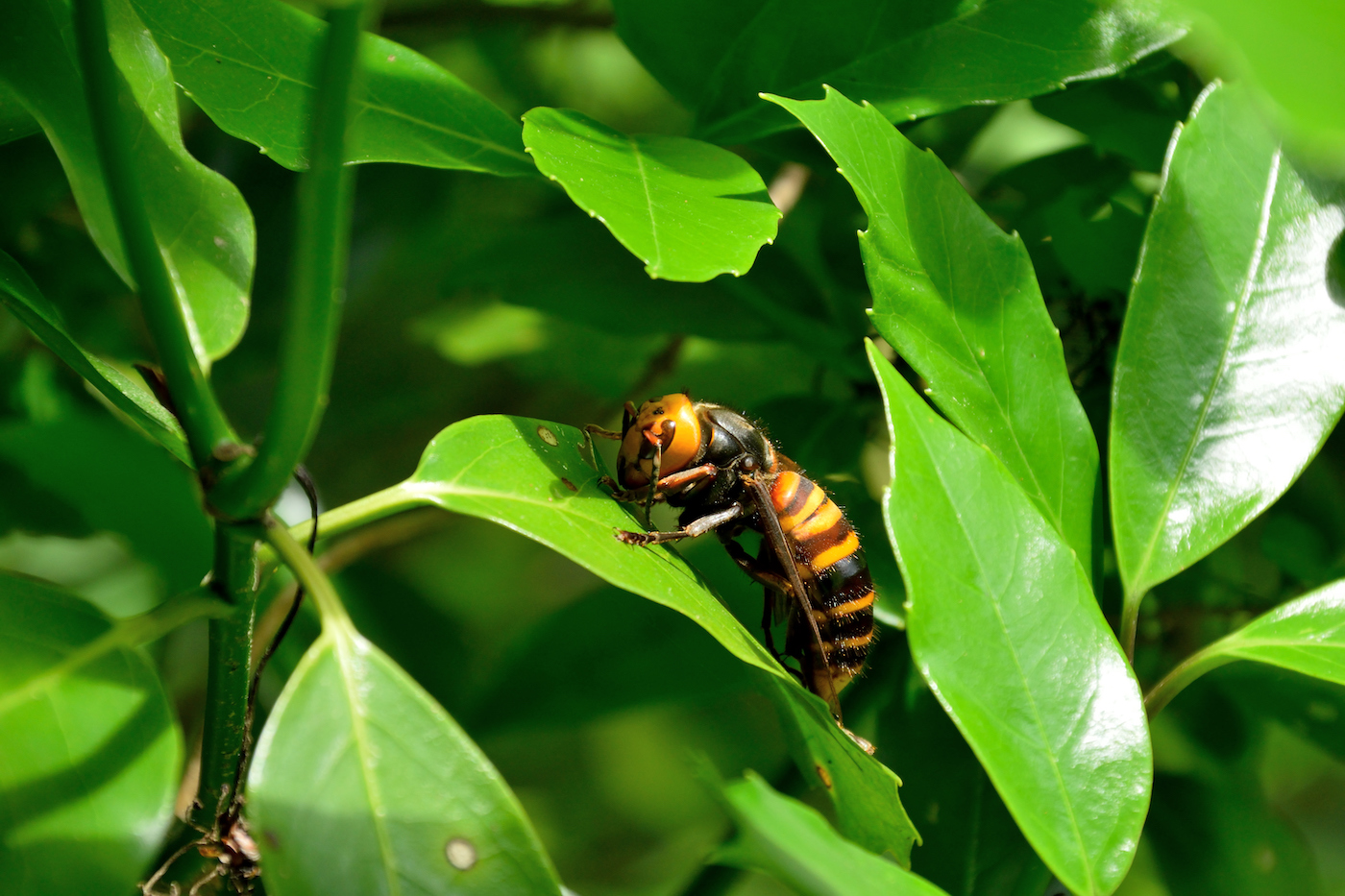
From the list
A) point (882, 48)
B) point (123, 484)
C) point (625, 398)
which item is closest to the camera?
point (882, 48)

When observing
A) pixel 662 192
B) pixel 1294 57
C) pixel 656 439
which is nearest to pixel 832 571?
pixel 656 439

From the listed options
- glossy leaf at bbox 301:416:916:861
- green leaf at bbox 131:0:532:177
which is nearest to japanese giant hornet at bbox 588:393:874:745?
glossy leaf at bbox 301:416:916:861

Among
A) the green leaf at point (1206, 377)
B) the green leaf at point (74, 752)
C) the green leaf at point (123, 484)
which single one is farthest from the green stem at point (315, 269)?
the green leaf at point (123, 484)

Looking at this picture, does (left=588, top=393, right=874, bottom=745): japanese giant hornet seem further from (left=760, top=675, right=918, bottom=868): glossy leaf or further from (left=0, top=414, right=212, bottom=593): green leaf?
(left=0, top=414, right=212, bottom=593): green leaf

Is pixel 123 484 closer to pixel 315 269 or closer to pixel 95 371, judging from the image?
pixel 95 371

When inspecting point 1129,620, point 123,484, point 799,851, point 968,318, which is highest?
point 968,318

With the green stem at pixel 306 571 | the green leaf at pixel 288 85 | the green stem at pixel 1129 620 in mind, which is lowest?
the green stem at pixel 1129 620

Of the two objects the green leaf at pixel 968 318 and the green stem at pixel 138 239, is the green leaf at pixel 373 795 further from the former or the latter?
the green leaf at pixel 968 318

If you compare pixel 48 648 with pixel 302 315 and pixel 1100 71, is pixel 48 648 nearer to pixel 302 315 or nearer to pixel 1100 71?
pixel 302 315
